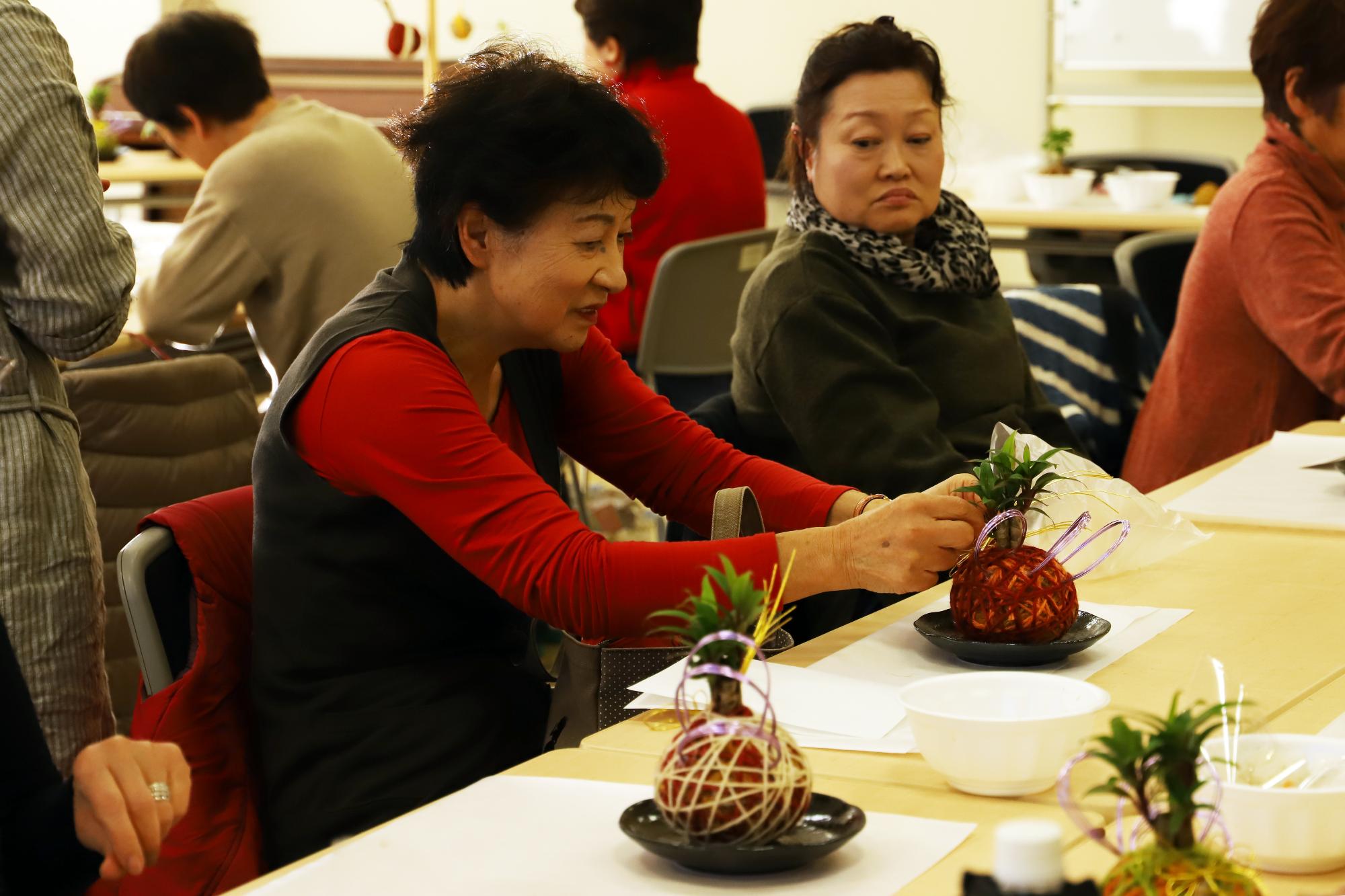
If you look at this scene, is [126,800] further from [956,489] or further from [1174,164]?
[1174,164]

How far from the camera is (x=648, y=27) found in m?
3.64

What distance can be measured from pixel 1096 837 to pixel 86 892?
2.72 ft

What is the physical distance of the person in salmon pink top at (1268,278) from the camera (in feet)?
8.24

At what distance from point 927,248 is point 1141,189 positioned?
2.46m

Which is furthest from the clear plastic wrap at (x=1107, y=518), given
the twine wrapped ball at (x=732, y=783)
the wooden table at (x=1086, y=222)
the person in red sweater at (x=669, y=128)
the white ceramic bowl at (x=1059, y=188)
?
the white ceramic bowl at (x=1059, y=188)

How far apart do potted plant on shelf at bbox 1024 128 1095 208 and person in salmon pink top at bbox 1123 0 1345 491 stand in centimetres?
211

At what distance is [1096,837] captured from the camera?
0.76 m

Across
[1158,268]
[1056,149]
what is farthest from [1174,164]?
[1158,268]

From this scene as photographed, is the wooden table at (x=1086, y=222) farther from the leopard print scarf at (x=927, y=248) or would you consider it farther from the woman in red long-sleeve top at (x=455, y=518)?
the woman in red long-sleeve top at (x=455, y=518)

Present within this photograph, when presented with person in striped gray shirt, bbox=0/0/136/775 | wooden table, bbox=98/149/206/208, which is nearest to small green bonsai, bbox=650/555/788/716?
person in striped gray shirt, bbox=0/0/136/775

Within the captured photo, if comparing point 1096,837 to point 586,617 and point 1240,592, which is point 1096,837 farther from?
point 1240,592

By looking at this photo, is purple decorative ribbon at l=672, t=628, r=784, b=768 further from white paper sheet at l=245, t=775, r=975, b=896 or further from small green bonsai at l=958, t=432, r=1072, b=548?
small green bonsai at l=958, t=432, r=1072, b=548

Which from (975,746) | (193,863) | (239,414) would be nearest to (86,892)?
(193,863)

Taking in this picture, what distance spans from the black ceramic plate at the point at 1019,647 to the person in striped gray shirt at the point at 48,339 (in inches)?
37.0
